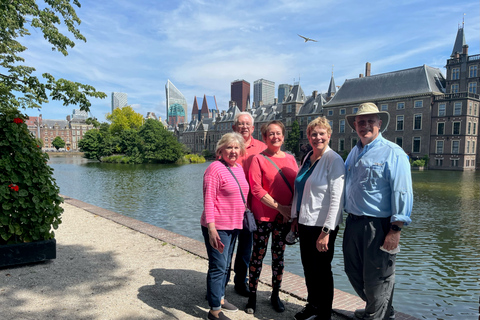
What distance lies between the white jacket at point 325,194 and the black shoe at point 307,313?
0.90 m

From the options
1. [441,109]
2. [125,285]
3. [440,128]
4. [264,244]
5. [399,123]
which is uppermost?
[441,109]

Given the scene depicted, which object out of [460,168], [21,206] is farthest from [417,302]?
[460,168]

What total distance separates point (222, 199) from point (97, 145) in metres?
57.6

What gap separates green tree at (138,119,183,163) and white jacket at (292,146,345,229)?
4660 cm

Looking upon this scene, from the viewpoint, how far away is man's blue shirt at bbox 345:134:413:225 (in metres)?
2.62

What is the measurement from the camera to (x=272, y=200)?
3.22m

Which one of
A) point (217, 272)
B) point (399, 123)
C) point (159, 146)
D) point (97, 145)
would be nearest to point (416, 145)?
point (399, 123)

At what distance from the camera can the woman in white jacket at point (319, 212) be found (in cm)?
291

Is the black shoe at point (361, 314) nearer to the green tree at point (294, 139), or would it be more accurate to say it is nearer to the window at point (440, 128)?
the window at point (440, 128)

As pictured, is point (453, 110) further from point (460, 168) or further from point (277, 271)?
point (277, 271)

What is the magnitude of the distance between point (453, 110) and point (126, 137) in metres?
48.6

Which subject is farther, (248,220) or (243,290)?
(243,290)

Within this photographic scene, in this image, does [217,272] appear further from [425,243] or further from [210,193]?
[425,243]

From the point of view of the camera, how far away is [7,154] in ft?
14.6
